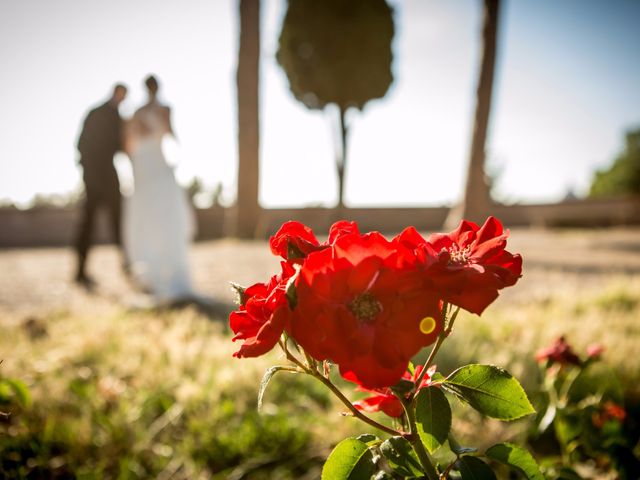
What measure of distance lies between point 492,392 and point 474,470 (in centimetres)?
14

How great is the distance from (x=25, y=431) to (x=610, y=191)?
43.9 metres

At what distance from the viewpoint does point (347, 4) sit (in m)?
13.8

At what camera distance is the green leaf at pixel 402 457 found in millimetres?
639

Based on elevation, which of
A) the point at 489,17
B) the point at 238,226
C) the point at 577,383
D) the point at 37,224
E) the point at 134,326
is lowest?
the point at 37,224

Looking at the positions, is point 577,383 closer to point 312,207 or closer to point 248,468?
point 248,468

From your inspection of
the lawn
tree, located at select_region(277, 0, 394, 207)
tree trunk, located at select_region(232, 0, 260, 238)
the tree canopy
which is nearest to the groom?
the lawn

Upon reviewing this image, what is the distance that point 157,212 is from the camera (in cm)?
523

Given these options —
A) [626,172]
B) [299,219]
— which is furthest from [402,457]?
[626,172]

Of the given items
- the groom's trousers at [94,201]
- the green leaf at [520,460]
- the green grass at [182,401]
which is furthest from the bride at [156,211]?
the green leaf at [520,460]

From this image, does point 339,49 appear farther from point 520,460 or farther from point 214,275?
point 520,460

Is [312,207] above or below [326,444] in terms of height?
below

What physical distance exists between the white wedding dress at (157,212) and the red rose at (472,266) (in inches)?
183

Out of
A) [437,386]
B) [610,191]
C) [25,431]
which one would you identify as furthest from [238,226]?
[610,191]

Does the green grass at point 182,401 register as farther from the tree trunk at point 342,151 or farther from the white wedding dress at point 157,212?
the tree trunk at point 342,151
